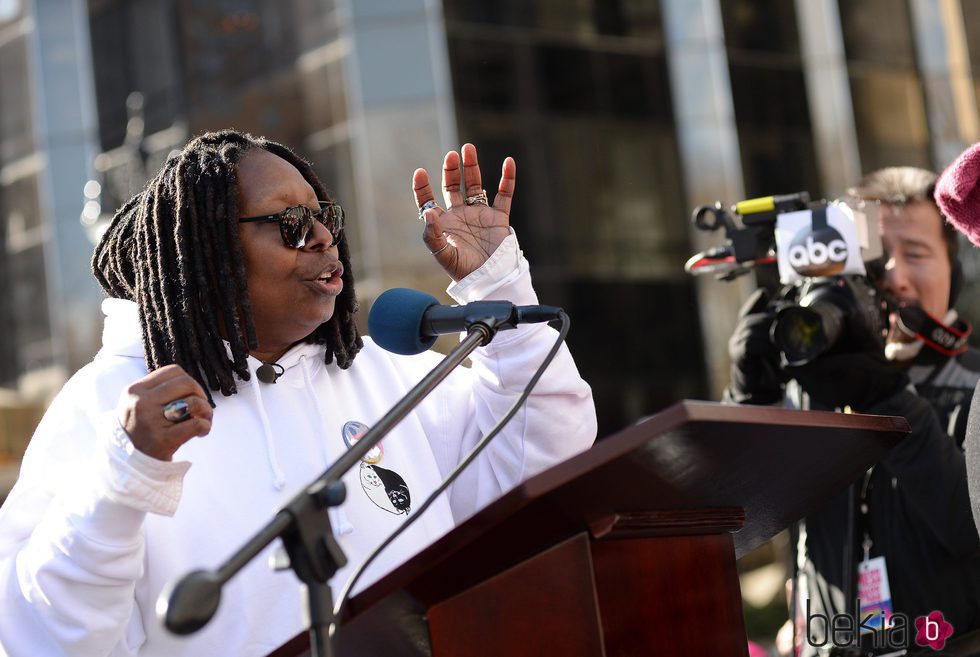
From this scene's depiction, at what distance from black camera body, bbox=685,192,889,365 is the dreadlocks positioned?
1.12 meters

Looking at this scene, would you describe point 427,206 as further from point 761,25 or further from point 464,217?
point 761,25

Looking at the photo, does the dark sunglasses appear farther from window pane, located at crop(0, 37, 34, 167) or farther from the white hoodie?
window pane, located at crop(0, 37, 34, 167)

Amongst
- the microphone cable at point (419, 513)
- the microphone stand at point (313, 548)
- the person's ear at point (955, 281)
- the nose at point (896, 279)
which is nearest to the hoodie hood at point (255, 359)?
the microphone cable at point (419, 513)

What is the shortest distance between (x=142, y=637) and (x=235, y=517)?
0.94 ft

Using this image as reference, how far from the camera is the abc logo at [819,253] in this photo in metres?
3.38

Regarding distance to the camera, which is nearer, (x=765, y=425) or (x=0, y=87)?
(x=765, y=425)

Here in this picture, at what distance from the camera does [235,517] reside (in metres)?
2.61

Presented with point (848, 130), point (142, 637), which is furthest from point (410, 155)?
point (142, 637)

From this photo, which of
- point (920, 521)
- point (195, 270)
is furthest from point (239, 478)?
point (920, 521)

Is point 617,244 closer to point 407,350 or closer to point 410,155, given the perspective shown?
point 410,155

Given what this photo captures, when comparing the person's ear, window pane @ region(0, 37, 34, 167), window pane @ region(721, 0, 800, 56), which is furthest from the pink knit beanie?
window pane @ region(0, 37, 34, 167)

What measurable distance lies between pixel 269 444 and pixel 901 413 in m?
1.60

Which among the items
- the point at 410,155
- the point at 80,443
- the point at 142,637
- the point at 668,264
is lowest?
the point at 142,637

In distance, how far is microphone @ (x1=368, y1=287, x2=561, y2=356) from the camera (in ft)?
7.39
